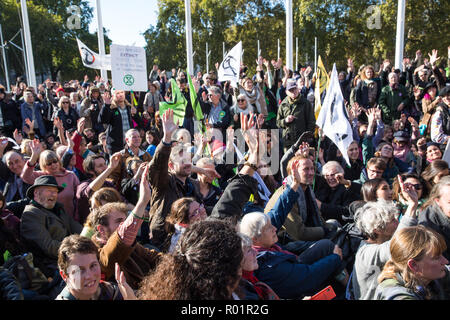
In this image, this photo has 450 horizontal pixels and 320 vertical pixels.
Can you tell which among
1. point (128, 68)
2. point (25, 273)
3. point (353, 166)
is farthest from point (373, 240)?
point (128, 68)

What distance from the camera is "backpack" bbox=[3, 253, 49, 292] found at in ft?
10.2

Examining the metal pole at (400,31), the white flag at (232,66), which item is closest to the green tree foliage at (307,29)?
the metal pole at (400,31)

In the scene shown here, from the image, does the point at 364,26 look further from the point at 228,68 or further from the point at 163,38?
the point at 228,68

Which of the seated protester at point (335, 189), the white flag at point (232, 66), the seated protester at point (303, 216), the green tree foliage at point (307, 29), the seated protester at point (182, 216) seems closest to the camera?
the seated protester at point (182, 216)

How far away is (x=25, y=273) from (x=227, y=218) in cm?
152

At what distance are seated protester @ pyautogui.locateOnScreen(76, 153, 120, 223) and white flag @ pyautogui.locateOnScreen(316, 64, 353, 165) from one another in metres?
2.71

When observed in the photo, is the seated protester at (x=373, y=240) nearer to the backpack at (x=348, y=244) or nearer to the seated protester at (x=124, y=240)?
the backpack at (x=348, y=244)

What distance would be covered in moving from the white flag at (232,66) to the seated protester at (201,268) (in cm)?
746

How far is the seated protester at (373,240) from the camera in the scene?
107 inches

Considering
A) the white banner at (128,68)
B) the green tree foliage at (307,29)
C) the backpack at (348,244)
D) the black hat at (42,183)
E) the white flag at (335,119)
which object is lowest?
the backpack at (348,244)

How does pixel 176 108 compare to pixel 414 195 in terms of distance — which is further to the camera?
pixel 176 108

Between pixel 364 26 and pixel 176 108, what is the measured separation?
2785cm

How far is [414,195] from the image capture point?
3.12 meters
